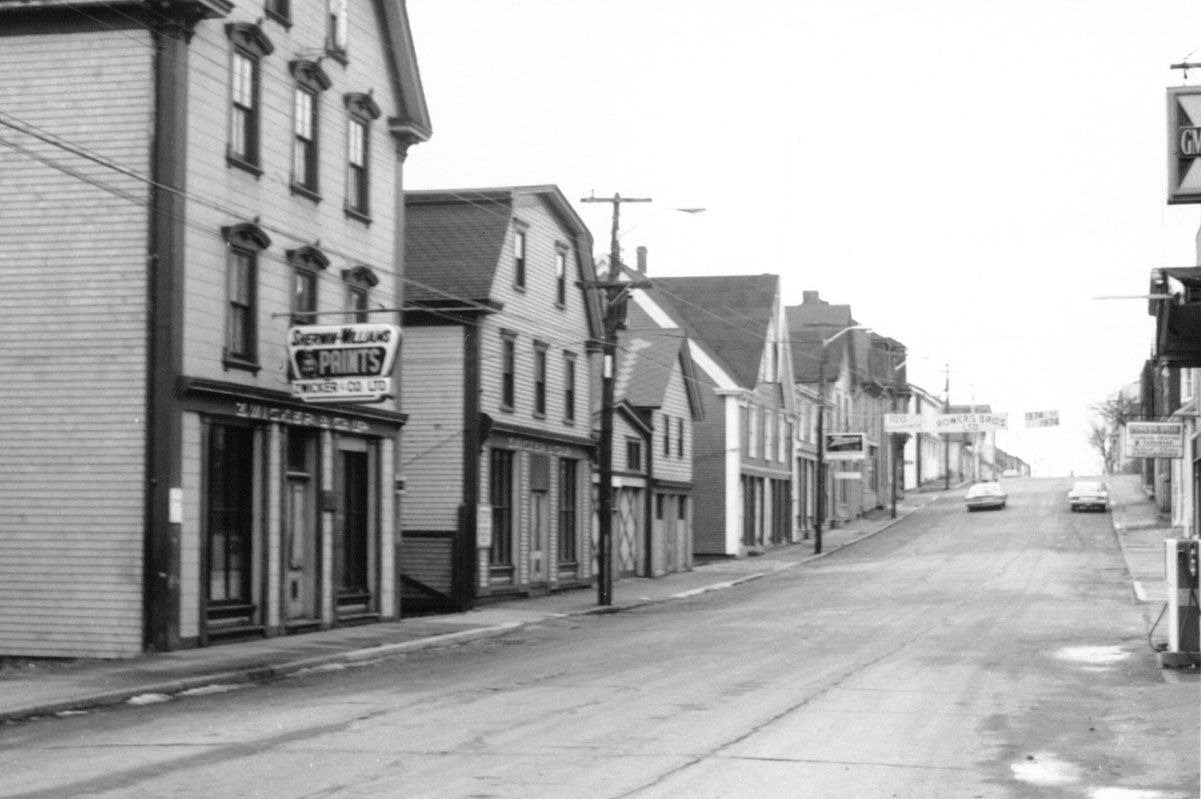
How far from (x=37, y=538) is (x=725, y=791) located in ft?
50.4

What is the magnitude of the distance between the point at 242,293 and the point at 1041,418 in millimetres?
55995

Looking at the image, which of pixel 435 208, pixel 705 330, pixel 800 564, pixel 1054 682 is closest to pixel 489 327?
pixel 435 208

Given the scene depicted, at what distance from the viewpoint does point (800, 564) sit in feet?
189

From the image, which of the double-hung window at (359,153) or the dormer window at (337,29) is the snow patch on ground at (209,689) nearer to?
the double-hung window at (359,153)

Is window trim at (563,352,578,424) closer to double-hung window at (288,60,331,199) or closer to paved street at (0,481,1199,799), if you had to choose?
paved street at (0,481,1199,799)

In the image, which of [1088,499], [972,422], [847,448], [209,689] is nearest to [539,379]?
[209,689]

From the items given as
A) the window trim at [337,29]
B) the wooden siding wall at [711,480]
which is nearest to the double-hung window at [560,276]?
the window trim at [337,29]

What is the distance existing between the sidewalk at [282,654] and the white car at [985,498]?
32435 millimetres

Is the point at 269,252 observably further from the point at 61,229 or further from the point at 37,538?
the point at 37,538

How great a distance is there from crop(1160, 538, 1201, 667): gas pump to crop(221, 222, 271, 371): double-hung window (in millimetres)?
14169

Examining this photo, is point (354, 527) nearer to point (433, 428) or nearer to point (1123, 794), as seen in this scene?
point (433, 428)

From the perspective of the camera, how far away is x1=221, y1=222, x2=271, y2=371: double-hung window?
25.7 meters

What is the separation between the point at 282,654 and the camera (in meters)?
23.7

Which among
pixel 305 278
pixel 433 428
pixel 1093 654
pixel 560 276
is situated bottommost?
pixel 1093 654
